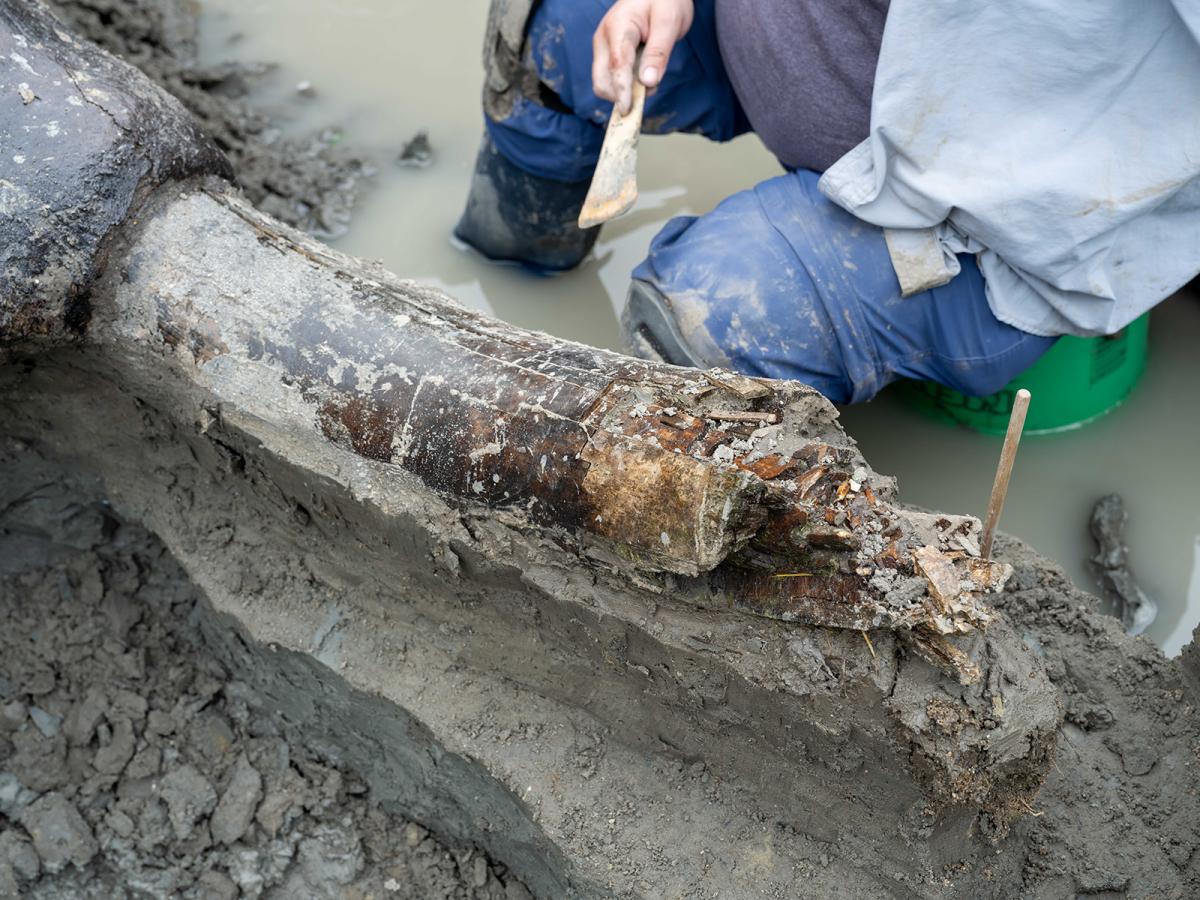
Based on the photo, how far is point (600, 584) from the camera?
166 centimetres

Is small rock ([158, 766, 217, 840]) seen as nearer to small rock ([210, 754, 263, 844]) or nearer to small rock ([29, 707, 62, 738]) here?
small rock ([210, 754, 263, 844])

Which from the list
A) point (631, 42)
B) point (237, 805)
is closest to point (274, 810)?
point (237, 805)

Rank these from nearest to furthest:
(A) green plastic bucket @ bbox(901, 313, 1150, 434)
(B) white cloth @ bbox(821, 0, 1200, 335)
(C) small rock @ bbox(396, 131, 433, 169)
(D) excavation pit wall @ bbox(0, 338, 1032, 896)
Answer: (D) excavation pit wall @ bbox(0, 338, 1032, 896) < (B) white cloth @ bbox(821, 0, 1200, 335) < (A) green plastic bucket @ bbox(901, 313, 1150, 434) < (C) small rock @ bbox(396, 131, 433, 169)

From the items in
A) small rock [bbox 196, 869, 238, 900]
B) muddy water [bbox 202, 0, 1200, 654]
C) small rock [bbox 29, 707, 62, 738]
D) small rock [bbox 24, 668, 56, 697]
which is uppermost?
muddy water [bbox 202, 0, 1200, 654]

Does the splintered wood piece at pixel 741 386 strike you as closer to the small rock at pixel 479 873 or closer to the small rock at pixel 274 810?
the small rock at pixel 479 873

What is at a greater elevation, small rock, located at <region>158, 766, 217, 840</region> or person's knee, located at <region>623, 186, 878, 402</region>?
person's knee, located at <region>623, 186, 878, 402</region>

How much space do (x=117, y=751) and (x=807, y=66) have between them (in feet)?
5.98

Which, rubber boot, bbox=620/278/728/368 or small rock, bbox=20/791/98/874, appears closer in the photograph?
small rock, bbox=20/791/98/874

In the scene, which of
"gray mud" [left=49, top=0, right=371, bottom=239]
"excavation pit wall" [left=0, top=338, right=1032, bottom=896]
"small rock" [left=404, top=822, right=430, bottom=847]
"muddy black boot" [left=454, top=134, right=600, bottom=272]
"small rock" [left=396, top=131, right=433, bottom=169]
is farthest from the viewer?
"small rock" [left=396, top=131, right=433, bottom=169]

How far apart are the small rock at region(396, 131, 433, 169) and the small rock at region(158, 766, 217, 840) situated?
71.5 inches

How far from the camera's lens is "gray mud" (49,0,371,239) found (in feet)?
10.0

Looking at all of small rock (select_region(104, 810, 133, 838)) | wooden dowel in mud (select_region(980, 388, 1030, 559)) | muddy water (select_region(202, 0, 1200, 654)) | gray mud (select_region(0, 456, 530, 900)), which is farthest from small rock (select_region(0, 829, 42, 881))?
wooden dowel in mud (select_region(980, 388, 1030, 559))

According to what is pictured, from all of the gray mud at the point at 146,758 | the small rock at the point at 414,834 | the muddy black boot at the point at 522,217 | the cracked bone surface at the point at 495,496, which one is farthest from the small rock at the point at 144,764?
the muddy black boot at the point at 522,217

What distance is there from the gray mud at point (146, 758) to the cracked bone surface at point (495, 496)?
0.21 meters
